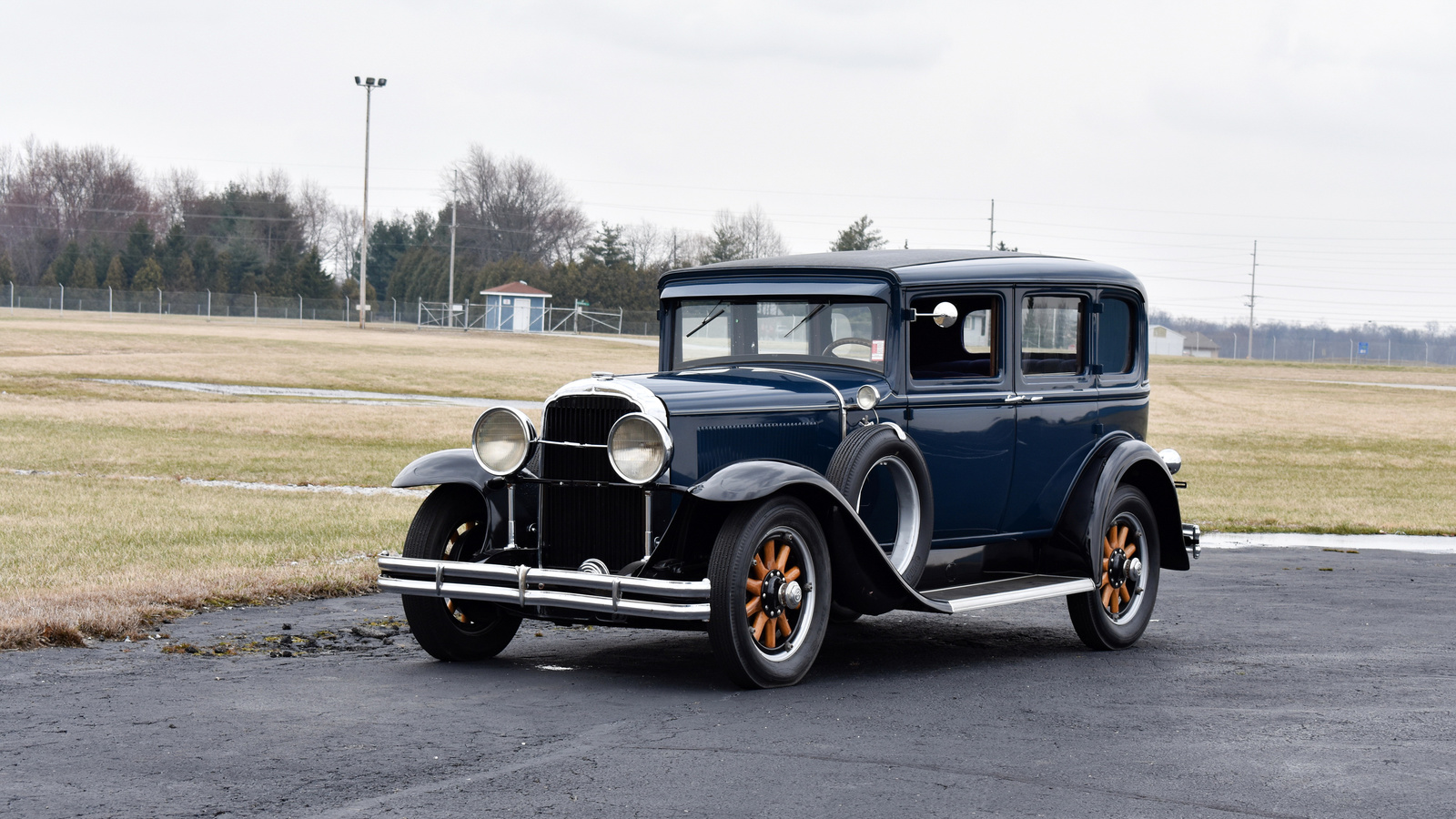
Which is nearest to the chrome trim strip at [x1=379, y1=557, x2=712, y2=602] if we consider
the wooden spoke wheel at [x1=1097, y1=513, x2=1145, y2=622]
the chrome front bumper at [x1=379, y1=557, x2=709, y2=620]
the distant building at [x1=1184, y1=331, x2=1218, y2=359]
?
the chrome front bumper at [x1=379, y1=557, x2=709, y2=620]

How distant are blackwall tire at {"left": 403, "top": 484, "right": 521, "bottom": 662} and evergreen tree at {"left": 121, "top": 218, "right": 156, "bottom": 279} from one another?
94.8 m

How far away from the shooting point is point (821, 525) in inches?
275

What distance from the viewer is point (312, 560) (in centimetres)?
1059

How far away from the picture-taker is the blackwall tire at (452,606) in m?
7.22

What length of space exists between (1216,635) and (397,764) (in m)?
5.27

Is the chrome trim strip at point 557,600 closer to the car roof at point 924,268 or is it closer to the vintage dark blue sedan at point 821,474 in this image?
the vintage dark blue sedan at point 821,474

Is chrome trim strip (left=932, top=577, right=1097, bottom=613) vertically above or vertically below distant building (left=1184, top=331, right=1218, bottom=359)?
below

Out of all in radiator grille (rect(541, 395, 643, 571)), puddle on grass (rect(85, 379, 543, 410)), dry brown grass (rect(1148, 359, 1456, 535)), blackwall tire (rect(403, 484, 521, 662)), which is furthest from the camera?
puddle on grass (rect(85, 379, 543, 410))

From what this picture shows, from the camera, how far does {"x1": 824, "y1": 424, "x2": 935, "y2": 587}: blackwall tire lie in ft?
23.5

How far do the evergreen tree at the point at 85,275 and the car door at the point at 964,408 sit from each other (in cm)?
9321

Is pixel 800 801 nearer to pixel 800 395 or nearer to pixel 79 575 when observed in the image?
pixel 800 395

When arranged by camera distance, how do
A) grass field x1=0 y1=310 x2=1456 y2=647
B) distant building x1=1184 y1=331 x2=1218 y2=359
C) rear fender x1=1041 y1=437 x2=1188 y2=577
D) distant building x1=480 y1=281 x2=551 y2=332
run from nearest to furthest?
rear fender x1=1041 y1=437 x2=1188 y2=577 < grass field x1=0 y1=310 x2=1456 y2=647 < distant building x1=480 y1=281 x2=551 y2=332 < distant building x1=1184 y1=331 x2=1218 y2=359

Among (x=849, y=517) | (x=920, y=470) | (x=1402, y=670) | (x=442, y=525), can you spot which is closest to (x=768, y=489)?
(x=849, y=517)

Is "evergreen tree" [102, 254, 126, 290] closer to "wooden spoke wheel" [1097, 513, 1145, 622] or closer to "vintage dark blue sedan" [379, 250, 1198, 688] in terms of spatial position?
"vintage dark blue sedan" [379, 250, 1198, 688]
